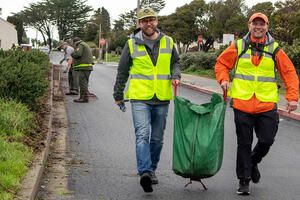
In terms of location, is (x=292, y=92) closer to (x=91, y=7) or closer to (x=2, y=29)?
(x=2, y=29)

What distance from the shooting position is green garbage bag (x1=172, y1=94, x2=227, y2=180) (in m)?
4.82

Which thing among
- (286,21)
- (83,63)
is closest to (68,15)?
(286,21)

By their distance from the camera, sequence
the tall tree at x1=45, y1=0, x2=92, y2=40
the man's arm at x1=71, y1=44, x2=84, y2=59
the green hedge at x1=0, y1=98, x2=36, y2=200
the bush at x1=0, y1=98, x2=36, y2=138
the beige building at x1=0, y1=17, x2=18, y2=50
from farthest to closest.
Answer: the tall tree at x1=45, y1=0, x2=92, y2=40 < the beige building at x1=0, y1=17, x2=18, y2=50 < the man's arm at x1=71, y1=44, x2=84, y2=59 < the bush at x1=0, y1=98, x2=36, y2=138 < the green hedge at x1=0, y1=98, x2=36, y2=200

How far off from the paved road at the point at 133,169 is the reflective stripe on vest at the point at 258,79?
104 centimetres

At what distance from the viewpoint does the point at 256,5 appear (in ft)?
152

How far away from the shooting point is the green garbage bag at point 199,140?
4816 millimetres

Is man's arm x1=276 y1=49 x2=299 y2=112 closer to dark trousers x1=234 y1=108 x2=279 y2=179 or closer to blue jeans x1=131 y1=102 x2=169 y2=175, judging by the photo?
dark trousers x1=234 y1=108 x2=279 y2=179

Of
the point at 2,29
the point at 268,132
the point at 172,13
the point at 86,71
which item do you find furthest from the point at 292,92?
the point at 2,29

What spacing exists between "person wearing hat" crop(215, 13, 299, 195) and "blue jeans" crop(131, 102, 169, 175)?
2.57 ft

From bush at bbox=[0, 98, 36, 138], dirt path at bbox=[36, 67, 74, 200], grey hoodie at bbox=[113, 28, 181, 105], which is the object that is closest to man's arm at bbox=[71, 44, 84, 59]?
dirt path at bbox=[36, 67, 74, 200]

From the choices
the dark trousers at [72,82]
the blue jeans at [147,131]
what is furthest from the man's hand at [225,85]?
the dark trousers at [72,82]

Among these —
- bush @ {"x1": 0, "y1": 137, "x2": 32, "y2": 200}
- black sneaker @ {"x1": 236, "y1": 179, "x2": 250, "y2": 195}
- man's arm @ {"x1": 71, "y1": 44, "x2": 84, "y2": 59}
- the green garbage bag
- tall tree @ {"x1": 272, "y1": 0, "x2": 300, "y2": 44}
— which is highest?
tall tree @ {"x1": 272, "y1": 0, "x2": 300, "y2": 44}

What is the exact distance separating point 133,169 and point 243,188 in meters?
1.57

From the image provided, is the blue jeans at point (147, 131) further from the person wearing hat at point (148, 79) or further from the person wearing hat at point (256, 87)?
the person wearing hat at point (256, 87)
